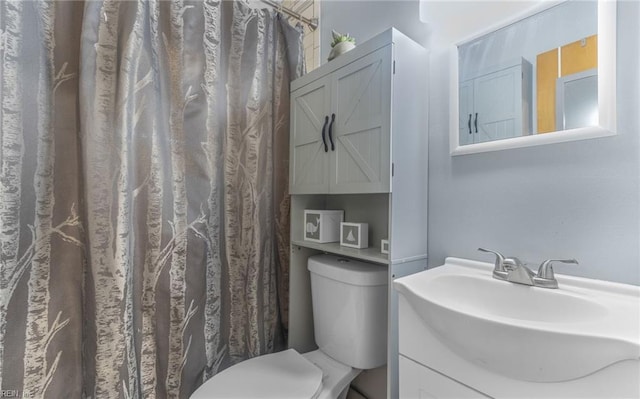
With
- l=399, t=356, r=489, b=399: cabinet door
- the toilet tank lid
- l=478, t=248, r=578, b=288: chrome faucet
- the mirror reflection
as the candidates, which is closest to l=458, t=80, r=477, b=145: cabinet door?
the mirror reflection

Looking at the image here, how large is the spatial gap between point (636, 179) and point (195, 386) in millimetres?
1645

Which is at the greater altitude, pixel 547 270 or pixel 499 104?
pixel 499 104

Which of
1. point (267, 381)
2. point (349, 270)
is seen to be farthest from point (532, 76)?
point (267, 381)

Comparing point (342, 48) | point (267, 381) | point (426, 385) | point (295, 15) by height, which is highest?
point (295, 15)

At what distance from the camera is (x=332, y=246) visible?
1.28m

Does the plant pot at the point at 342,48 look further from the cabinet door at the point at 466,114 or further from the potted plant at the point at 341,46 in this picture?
the cabinet door at the point at 466,114

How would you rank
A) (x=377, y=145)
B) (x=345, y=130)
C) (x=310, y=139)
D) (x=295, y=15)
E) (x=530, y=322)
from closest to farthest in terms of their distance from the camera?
(x=530, y=322) < (x=377, y=145) < (x=345, y=130) < (x=310, y=139) < (x=295, y=15)

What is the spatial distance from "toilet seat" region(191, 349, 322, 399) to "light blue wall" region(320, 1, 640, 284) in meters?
0.63

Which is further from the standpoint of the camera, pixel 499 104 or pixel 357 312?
pixel 357 312

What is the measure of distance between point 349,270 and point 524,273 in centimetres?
56

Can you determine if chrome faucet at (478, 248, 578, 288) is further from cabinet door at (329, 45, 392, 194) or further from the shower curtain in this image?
the shower curtain

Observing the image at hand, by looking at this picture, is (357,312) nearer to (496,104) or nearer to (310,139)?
(310,139)

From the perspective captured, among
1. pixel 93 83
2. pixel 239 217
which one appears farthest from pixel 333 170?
pixel 93 83

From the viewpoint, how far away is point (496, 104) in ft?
3.26
